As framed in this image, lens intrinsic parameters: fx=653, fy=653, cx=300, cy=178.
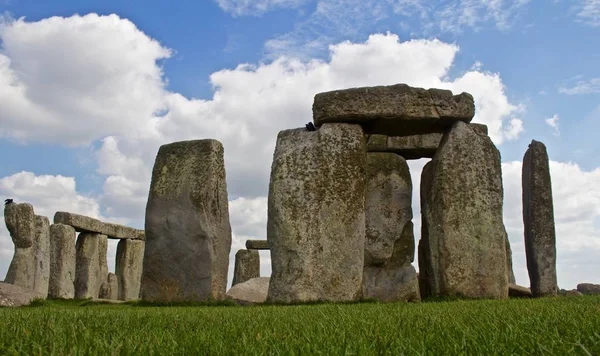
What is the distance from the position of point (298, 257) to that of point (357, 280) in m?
0.92

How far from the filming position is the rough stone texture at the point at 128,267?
70.1 ft

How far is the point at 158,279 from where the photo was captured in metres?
10.6

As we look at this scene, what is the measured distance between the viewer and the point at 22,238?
15906mm

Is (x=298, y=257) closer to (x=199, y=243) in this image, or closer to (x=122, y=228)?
(x=199, y=243)

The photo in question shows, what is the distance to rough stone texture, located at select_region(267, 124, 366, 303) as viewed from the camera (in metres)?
9.25

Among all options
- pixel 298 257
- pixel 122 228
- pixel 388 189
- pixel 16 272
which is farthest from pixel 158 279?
pixel 122 228

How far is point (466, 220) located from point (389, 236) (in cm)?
198

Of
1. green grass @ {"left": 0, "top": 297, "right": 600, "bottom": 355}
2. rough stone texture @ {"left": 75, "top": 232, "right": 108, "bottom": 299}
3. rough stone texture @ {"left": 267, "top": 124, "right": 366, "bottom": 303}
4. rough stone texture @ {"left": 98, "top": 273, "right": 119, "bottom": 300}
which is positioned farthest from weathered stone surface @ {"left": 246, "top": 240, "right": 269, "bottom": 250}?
green grass @ {"left": 0, "top": 297, "right": 600, "bottom": 355}

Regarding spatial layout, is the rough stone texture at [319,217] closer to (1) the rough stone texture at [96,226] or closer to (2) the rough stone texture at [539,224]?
(2) the rough stone texture at [539,224]

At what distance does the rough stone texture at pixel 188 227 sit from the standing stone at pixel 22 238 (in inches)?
255

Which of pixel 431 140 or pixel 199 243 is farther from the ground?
pixel 431 140

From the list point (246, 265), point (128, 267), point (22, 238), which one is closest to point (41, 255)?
point (22, 238)

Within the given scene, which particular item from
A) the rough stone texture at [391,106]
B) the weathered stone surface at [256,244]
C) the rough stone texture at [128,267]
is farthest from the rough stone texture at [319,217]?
the rough stone texture at [128,267]

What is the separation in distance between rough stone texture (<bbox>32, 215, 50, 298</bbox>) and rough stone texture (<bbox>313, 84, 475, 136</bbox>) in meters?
9.59
